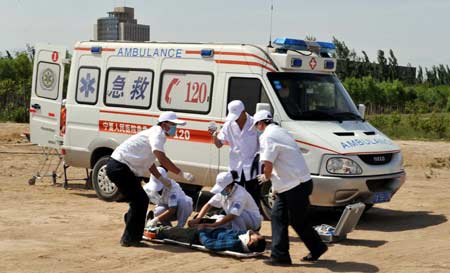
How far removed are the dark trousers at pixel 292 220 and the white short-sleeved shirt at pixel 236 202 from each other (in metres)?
1.02

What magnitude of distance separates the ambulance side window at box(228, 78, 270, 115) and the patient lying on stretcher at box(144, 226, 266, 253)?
8.66 ft

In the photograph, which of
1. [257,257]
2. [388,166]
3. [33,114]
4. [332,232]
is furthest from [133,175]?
[33,114]

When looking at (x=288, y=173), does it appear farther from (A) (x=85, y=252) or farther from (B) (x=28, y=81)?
(B) (x=28, y=81)

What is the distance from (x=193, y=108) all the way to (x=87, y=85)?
7.91 feet

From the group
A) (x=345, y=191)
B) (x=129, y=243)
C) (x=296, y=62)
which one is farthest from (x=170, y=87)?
(x=129, y=243)

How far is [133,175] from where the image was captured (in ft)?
31.3

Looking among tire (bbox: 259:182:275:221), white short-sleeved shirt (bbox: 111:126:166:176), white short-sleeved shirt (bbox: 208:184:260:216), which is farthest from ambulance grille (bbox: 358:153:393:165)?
white short-sleeved shirt (bbox: 111:126:166:176)

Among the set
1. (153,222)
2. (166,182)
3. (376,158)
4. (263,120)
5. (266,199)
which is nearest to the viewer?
(263,120)

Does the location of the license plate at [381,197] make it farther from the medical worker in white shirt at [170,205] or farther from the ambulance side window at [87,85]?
the ambulance side window at [87,85]

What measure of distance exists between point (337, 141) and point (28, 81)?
99.1 feet

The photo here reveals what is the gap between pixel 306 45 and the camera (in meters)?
11.9

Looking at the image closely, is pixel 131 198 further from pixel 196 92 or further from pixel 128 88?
pixel 128 88

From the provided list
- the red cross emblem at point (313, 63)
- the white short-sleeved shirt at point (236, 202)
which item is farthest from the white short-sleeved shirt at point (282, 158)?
the red cross emblem at point (313, 63)

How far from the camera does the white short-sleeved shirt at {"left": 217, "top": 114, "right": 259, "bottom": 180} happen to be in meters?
10.3
